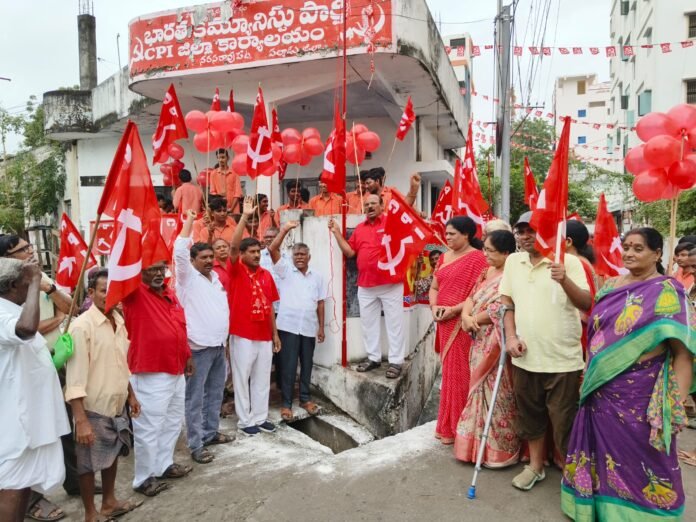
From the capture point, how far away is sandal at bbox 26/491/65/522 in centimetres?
333

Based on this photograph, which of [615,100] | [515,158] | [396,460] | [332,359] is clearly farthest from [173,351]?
[615,100]

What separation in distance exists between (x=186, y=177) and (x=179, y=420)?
5526 millimetres

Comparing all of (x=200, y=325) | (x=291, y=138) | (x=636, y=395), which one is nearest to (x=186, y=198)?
(x=291, y=138)

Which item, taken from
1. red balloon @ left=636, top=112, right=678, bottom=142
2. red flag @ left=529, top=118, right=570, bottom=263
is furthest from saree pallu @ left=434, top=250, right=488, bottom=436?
red balloon @ left=636, top=112, right=678, bottom=142

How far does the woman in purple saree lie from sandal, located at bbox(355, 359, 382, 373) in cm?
282

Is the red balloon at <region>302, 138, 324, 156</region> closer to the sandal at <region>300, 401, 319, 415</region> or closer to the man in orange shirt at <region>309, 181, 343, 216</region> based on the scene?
the man in orange shirt at <region>309, 181, 343, 216</region>

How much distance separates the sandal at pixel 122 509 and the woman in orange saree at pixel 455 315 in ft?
7.23

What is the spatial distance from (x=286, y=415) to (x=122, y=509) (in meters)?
2.02

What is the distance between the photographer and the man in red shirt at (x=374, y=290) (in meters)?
5.33

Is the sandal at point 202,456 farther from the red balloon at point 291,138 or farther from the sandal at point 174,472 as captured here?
the red balloon at point 291,138

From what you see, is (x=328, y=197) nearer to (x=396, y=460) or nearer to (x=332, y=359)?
(x=332, y=359)

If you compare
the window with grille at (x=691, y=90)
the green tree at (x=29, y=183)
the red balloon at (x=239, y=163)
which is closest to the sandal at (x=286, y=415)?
the red balloon at (x=239, y=163)

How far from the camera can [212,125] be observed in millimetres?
6754

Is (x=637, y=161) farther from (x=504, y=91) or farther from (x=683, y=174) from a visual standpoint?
(x=504, y=91)
